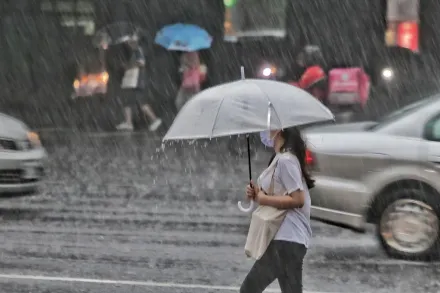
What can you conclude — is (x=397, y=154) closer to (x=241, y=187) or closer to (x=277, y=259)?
(x=277, y=259)

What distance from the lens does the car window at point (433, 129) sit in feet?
29.9

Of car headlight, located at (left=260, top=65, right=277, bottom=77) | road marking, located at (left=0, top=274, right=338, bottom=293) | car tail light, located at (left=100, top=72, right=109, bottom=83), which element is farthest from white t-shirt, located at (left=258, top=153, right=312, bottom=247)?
car tail light, located at (left=100, top=72, right=109, bottom=83)

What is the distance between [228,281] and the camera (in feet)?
27.4

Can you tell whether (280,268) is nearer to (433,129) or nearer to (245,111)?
(245,111)

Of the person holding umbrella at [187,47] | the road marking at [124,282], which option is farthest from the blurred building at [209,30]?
the road marking at [124,282]

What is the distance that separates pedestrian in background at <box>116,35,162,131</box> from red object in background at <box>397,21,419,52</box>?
5825mm

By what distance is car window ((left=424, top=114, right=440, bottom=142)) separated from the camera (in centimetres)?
912

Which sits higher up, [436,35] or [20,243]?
[20,243]

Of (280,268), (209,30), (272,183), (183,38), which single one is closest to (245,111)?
(272,183)

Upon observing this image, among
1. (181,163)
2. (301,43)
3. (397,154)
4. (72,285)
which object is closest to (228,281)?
(72,285)

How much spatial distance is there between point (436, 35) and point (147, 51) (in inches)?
262

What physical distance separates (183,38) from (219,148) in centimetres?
356

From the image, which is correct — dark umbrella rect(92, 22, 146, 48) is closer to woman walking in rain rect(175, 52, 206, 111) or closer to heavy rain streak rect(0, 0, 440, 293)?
heavy rain streak rect(0, 0, 440, 293)

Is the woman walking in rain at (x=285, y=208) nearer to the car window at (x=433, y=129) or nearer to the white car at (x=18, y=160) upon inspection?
the car window at (x=433, y=129)
